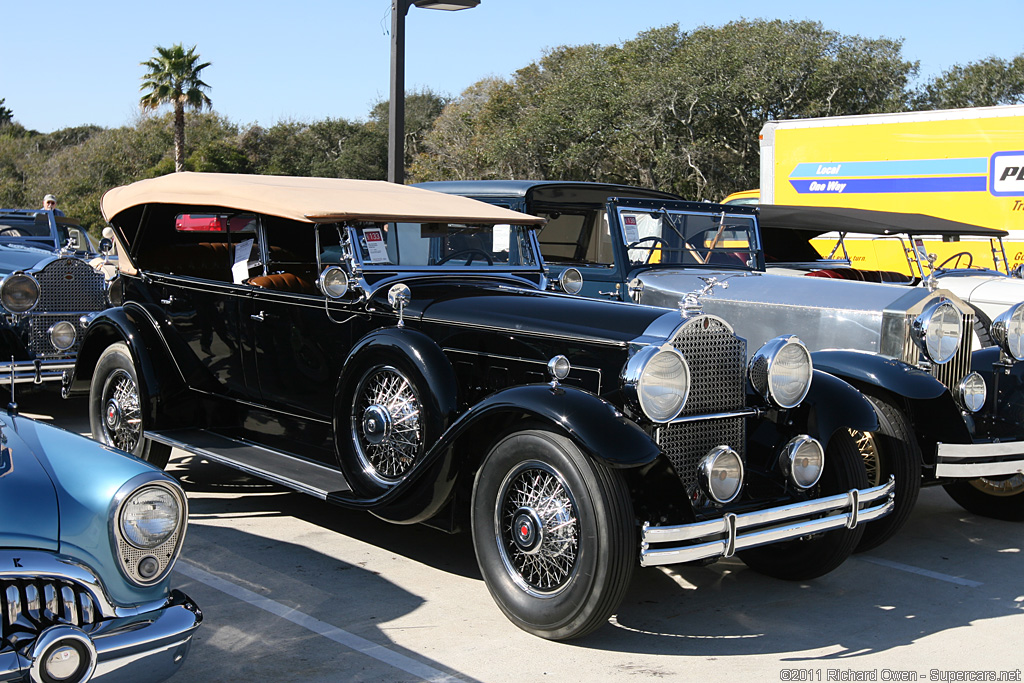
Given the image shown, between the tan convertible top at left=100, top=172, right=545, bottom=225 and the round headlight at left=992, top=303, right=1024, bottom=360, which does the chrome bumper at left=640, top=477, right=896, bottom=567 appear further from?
the tan convertible top at left=100, top=172, right=545, bottom=225

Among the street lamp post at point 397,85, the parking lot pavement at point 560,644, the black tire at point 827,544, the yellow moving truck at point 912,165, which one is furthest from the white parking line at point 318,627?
the yellow moving truck at point 912,165

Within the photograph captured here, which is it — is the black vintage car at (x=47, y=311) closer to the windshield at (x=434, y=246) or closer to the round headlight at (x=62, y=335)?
the round headlight at (x=62, y=335)

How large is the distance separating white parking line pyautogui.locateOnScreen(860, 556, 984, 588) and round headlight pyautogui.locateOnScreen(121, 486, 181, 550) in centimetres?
343

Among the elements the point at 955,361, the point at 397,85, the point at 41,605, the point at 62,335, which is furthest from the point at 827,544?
the point at 397,85

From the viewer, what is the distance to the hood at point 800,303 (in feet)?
17.9

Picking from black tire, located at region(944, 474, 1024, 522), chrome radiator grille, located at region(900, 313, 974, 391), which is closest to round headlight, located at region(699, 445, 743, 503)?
chrome radiator grille, located at region(900, 313, 974, 391)

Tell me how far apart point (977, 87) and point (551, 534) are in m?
27.2

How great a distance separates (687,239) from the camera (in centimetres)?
686

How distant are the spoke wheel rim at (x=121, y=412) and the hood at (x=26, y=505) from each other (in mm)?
2929

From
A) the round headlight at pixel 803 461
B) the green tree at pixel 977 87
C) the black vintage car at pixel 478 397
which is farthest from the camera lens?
the green tree at pixel 977 87

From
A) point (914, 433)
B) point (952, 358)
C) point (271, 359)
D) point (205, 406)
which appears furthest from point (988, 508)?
point (205, 406)

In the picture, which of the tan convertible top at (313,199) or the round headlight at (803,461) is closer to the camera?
the round headlight at (803,461)

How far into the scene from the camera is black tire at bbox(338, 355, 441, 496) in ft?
13.8

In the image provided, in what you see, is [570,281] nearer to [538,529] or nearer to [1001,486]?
[538,529]
